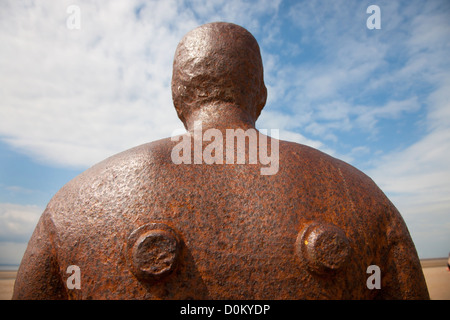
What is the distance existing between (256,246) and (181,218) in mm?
391

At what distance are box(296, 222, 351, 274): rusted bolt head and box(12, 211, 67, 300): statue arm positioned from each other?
49.2 inches

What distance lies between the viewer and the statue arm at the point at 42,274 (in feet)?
5.49

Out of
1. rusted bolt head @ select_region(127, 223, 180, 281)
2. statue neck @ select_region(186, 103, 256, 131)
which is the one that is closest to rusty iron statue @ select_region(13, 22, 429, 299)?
rusted bolt head @ select_region(127, 223, 180, 281)

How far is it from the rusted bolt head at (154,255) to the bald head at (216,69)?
3.57 feet

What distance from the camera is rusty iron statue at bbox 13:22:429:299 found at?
1525 mm

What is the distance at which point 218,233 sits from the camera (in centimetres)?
159

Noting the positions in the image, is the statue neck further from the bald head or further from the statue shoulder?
the statue shoulder

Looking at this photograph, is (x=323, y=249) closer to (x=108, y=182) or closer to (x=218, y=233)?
(x=218, y=233)

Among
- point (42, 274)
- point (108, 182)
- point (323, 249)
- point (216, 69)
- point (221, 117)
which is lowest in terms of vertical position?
point (42, 274)

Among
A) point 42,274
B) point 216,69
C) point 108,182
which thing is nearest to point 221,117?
point 216,69

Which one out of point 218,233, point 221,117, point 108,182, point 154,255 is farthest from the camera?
point 221,117

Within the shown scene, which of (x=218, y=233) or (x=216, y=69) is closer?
(x=218, y=233)

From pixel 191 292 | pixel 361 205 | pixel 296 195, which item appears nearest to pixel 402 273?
pixel 361 205

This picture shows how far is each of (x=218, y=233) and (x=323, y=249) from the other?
0.51 metres
